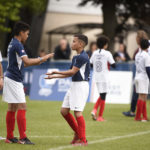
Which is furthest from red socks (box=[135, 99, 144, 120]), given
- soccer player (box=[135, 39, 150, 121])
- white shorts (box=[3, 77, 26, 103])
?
white shorts (box=[3, 77, 26, 103])

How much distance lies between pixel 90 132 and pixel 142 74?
2858mm

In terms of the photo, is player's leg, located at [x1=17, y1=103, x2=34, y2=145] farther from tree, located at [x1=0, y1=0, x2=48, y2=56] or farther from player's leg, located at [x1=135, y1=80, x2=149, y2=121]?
tree, located at [x1=0, y1=0, x2=48, y2=56]

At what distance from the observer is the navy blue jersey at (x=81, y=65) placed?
878cm

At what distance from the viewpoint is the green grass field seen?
880cm

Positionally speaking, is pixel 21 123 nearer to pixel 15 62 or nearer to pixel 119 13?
pixel 15 62

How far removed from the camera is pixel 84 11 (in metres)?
40.8

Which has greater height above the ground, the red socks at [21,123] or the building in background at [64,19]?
the building in background at [64,19]

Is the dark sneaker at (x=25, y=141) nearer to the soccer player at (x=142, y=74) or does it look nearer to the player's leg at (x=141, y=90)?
the soccer player at (x=142, y=74)

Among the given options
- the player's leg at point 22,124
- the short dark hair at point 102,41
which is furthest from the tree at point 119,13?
the player's leg at point 22,124

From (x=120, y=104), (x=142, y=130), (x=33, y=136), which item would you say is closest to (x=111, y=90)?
(x=120, y=104)

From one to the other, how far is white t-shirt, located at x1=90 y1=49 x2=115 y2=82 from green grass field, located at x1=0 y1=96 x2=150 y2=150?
1055 millimetres

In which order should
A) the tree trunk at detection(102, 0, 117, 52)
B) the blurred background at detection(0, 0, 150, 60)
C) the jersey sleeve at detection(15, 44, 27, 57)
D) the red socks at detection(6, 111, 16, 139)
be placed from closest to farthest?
the jersey sleeve at detection(15, 44, 27, 57) < the red socks at detection(6, 111, 16, 139) < the tree trunk at detection(102, 0, 117, 52) < the blurred background at detection(0, 0, 150, 60)

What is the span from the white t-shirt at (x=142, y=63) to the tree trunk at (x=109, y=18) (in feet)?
52.0

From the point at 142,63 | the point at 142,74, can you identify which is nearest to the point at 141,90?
the point at 142,74
